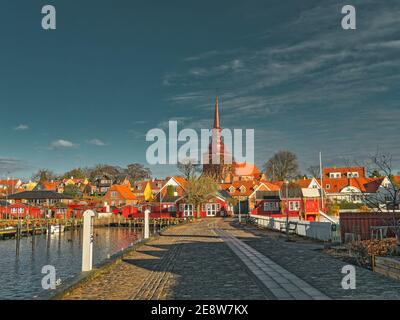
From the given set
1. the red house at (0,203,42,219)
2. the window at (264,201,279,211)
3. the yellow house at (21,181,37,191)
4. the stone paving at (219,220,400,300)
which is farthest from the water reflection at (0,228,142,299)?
the yellow house at (21,181,37,191)

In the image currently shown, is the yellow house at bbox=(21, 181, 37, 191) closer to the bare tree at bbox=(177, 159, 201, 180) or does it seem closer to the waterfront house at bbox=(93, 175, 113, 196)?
the waterfront house at bbox=(93, 175, 113, 196)

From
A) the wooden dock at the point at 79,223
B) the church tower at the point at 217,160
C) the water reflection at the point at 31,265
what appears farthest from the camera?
the church tower at the point at 217,160

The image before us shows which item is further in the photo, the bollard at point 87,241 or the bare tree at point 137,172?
the bare tree at point 137,172

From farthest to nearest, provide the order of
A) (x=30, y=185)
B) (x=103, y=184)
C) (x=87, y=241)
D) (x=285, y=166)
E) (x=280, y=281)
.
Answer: (x=30, y=185) < (x=103, y=184) < (x=285, y=166) < (x=87, y=241) < (x=280, y=281)

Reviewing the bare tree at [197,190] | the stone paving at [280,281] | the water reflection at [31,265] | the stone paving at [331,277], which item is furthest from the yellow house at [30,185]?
the stone paving at [280,281]

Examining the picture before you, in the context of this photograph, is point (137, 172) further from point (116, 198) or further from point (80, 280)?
point (80, 280)

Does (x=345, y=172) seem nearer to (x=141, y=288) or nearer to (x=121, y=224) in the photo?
(x=121, y=224)

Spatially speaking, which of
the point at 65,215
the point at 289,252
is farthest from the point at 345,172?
the point at 289,252

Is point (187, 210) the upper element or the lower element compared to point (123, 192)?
lower

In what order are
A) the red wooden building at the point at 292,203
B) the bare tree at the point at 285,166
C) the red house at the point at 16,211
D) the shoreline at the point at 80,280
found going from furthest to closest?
the bare tree at the point at 285,166
the red house at the point at 16,211
the red wooden building at the point at 292,203
the shoreline at the point at 80,280

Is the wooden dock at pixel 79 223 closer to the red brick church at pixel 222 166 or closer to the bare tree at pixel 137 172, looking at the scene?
the red brick church at pixel 222 166

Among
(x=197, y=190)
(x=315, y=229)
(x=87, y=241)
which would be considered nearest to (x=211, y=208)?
(x=197, y=190)

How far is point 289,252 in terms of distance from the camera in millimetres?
17109

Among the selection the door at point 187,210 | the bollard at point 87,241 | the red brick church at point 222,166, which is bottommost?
the door at point 187,210
